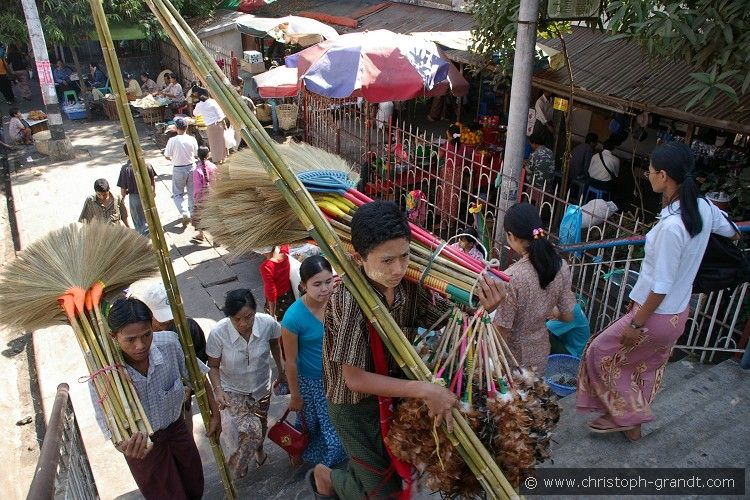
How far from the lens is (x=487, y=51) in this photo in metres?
7.82

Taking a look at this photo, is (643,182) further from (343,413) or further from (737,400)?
(343,413)

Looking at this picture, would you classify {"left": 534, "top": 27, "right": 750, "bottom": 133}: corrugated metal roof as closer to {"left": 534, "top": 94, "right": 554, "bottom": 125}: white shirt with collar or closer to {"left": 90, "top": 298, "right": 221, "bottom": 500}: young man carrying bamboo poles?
{"left": 534, "top": 94, "right": 554, "bottom": 125}: white shirt with collar

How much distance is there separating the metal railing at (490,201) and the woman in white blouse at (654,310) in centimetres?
113

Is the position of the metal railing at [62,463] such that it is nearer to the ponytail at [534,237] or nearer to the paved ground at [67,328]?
the paved ground at [67,328]

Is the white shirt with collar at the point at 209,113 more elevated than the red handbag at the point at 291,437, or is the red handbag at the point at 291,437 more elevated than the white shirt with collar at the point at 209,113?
the white shirt with collar at the point at 209,113

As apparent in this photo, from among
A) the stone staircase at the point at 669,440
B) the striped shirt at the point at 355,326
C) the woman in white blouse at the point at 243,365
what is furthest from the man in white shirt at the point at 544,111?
the striped shirt at the point at 355,326

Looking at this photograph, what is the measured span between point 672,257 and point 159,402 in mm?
2728

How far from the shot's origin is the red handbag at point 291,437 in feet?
11.9

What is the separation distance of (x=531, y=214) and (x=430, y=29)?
940 centimetres

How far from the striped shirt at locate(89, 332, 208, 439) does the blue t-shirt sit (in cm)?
62

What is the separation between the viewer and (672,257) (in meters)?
2.92

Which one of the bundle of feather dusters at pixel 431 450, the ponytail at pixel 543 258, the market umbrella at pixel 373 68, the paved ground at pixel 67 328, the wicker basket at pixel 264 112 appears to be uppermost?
the market umbrella at pixel 373 68

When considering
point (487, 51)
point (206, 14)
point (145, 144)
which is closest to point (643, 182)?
point (487, 51)

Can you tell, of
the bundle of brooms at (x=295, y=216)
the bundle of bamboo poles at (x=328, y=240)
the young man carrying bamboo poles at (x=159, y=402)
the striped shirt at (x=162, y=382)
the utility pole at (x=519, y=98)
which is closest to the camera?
the bundle of bamboo poles at (x=328, y=240)
